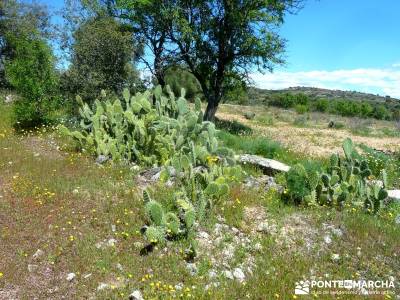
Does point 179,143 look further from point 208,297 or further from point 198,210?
point 208,297

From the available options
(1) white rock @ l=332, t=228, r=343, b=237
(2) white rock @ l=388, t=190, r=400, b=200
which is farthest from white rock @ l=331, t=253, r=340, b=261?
(2) white rock @ l=388, t=190, r=400, b=200

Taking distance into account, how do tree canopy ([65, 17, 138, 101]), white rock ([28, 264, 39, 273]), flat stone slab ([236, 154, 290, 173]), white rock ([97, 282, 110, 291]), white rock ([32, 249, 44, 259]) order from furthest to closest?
tree canopy ([65, 17, 138, 101]) → flat stone slab ([236, 154, 290, 173]) → white rock ([32, 249, 44, 259]) → white rock ([28, 264, 39, 273]) → white rock ([97, 282, 110, 291])

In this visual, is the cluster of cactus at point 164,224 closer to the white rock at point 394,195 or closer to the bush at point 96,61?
the white rock at point 394,195

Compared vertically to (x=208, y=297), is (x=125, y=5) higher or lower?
higher

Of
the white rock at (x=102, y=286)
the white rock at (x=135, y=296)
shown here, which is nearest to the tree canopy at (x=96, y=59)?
the white rock at (x=102, y=286)

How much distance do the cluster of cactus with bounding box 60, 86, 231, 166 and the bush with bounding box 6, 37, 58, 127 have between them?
7.99ft

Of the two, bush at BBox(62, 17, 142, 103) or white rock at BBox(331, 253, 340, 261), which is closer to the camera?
white rock at BBox(331, 253, 340, 261)

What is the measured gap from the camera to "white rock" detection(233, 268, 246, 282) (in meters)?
5.06

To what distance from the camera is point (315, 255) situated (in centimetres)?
560

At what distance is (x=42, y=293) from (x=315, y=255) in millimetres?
3315

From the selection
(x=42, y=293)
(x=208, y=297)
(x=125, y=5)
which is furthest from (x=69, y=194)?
(x=125, y=5)

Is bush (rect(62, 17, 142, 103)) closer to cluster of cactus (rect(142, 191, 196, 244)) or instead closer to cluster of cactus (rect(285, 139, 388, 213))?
cluster of cactus (rect(285, 139, 388, 213))

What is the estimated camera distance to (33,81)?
38.3ft

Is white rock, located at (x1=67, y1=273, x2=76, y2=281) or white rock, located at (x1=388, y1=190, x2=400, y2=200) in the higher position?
white rock, located at (x1=388, y1=190, x2=400, y2=200)
